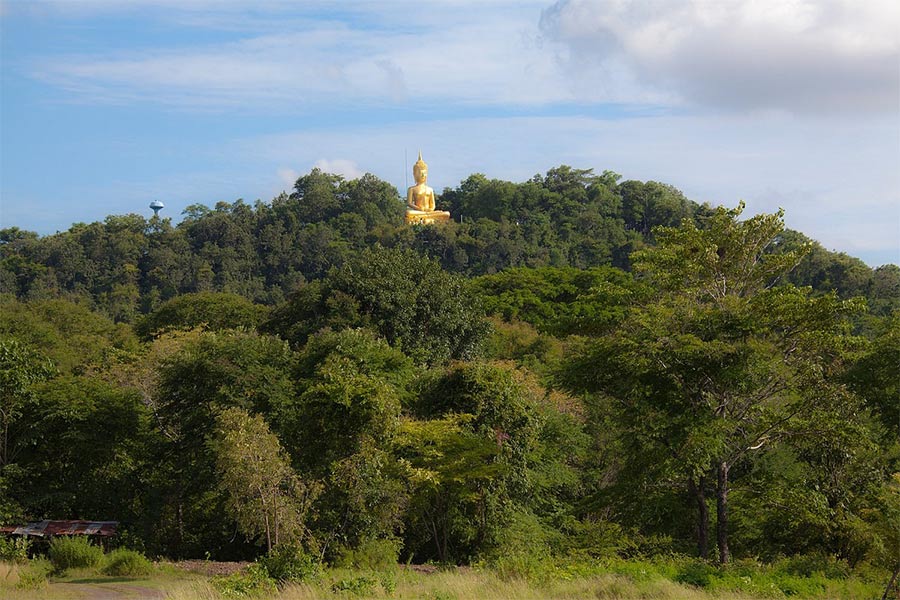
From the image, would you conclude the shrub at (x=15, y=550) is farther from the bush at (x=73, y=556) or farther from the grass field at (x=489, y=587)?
the grass field at (x=489, y=587)

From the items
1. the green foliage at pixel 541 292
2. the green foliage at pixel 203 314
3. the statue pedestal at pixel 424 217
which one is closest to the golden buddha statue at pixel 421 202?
the statue pedestal at pixel 424 217

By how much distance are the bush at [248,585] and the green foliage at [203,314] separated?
101 ft

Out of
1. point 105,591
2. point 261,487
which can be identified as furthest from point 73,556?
point 261,487

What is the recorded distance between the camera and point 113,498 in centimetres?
2333

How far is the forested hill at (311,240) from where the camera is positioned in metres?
73.5

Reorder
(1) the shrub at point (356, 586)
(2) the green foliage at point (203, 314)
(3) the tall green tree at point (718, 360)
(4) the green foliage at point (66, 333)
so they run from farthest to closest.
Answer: (2) the green foliage at point (203, 314) → (4) the green foliage at point (66, 333) → (3) the tall green tree at point (718, 360) → (1) the shrub at point (356, 586)

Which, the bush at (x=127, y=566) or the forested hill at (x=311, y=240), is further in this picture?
the forested hill at (x=311, y=240)

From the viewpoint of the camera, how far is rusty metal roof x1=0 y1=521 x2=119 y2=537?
21.0m

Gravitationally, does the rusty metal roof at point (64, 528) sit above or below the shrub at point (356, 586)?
below

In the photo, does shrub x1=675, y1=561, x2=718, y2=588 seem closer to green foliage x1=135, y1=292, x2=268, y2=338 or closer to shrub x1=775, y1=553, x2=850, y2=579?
shrub x1=775, y1=553, x2=850, y2=579

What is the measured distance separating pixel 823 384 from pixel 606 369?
12.1ft

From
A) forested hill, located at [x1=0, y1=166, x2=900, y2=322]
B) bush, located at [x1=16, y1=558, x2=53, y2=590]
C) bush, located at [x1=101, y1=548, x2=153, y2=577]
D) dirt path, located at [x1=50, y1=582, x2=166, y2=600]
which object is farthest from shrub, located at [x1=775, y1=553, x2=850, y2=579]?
forested hill, located at [x1=0, y1=166, x2=900, y2=322]

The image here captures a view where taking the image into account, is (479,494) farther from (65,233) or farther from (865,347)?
(65,233)

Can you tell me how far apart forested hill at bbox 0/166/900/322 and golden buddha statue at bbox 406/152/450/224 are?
5.56 ft
